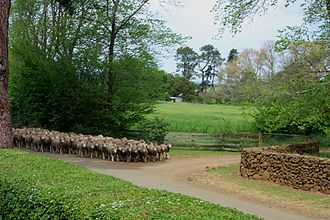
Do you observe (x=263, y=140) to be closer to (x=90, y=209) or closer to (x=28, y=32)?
(x=28, y=32)

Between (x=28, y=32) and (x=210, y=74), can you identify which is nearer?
(x=28, y=32)

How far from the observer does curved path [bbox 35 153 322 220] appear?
11047 millimetres

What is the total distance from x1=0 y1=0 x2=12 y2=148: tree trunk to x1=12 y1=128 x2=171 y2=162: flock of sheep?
4117mm

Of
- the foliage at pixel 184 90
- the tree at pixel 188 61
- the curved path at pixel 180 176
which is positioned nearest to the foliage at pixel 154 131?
the curved path at pixel 180 176

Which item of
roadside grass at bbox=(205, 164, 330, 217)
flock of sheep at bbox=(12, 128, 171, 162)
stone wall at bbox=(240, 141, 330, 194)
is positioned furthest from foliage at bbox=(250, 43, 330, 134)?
flock of sheep at bbox=(12, 128, 171, 162)

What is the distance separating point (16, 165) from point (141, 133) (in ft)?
60.9

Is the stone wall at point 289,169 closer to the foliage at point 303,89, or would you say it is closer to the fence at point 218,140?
the foliage at point 303,89

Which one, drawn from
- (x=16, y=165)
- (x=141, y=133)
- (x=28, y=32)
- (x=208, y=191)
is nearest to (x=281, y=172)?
(x=208, y=191)

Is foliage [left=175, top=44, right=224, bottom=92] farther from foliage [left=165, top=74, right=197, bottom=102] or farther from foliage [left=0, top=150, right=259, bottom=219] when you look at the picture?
foliage [left=0, top=150, right=259, bottom=219]

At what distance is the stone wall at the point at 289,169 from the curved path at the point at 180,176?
2477 millimetres

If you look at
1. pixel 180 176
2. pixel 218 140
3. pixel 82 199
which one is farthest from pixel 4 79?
pixel 218 140

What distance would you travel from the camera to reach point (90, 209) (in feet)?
18.1

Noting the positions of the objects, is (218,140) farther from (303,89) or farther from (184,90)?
(184,90)

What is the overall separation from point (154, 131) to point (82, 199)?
2082cm
